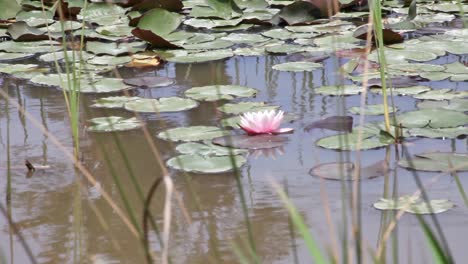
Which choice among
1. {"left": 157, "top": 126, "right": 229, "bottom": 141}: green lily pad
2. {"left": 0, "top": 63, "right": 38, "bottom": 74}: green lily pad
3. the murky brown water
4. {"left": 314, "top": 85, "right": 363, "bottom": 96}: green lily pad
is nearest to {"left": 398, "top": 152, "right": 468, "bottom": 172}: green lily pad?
the murky brown water

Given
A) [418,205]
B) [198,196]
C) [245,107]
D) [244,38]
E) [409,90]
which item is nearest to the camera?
[418,205]

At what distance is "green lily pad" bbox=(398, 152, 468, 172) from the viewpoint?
212 cm

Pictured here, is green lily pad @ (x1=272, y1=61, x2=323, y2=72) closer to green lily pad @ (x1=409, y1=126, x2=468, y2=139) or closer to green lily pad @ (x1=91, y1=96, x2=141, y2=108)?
green lily pad @ (x1=91, y1=96, x2=141, y2=108)

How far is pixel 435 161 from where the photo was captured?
2.16 metres

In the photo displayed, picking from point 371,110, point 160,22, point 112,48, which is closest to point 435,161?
point 371,110

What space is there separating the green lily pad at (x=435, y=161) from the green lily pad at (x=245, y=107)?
2.03ft

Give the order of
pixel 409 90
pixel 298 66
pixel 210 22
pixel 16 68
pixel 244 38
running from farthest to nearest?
pixel 210 22
pixel 244 38
pixel 16 68
pixel 298 66
pixel 409 90

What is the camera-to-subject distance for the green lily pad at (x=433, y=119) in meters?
2.45

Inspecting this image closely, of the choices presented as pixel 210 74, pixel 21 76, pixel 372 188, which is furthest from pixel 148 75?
pixel 372 188

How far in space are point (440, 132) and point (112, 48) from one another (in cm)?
160

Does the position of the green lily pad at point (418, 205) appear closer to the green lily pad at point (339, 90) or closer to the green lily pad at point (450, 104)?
the green lily pad at point (450, 104)

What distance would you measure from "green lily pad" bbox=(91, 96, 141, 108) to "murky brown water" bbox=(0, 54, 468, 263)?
3cm

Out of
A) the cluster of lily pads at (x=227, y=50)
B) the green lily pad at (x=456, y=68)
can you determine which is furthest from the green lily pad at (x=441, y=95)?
the green lily pad at (x=456, y=68)

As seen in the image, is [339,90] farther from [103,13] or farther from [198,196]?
[103,13]
